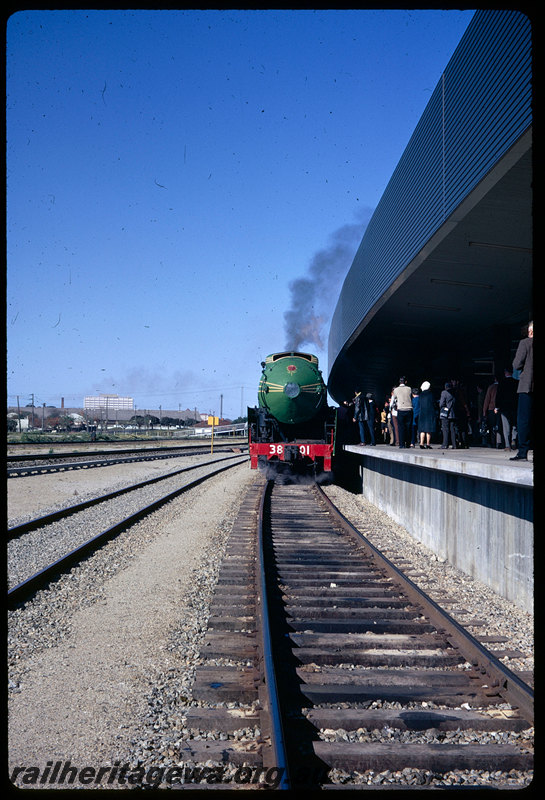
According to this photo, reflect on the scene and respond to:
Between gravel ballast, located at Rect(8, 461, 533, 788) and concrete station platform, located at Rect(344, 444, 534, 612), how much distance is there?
257 mm

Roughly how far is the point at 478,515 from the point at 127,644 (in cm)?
456

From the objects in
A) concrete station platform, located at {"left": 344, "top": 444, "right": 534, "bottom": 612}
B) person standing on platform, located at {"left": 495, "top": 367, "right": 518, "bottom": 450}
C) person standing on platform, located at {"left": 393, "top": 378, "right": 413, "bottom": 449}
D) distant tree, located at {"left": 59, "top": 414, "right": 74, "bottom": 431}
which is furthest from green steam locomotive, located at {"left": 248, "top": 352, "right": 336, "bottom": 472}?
distant tree, located at {"left": 59, "top": 414, "right": 74, "bottom": 431}

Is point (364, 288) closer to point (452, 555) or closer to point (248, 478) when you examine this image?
point (248, 478)

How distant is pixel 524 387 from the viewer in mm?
6613

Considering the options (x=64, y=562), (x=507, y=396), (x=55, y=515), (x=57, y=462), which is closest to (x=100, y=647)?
(x=64, y=562)

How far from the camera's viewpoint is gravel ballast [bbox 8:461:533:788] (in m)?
3.46

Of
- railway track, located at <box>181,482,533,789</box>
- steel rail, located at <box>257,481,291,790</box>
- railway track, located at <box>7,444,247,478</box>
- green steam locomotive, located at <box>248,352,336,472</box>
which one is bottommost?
railway track, located at <box>7,444,247,478</box>

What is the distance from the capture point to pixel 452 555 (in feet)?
27.3

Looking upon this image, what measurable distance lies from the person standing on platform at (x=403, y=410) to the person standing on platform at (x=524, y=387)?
5207 millimetres

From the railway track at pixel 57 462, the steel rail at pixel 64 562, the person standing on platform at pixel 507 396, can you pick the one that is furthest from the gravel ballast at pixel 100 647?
the railway track at pixel 57 462

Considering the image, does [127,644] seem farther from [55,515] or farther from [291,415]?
[291,415]

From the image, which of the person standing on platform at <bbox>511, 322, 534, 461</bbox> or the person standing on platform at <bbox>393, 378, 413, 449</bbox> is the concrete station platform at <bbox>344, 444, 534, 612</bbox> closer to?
the person standing on platform at <bbox>511, 322, 534, 461</bbox>

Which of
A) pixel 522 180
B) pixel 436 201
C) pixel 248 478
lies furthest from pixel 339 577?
pixel 248 478

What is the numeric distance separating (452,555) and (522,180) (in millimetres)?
5006
